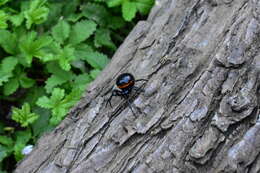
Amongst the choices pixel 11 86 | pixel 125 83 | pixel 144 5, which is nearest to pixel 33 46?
pixel 11 86

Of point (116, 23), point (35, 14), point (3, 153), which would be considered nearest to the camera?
point (3, 153)

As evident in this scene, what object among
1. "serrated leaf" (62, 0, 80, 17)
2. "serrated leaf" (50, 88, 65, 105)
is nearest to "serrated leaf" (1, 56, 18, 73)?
"serrated leaf" (50, 88, 65, 105)

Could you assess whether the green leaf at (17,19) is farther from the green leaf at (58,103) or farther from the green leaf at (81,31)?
the green leaf at (58,103)

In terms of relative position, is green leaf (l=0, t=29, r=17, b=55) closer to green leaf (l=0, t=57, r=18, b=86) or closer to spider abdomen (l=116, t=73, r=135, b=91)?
green leaf (l=0, t=57, r=18, b=86)

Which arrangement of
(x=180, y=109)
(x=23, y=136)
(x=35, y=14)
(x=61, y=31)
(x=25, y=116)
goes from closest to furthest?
(x=180, y=109)
(x=25, y=116)
(x=23, y=136)
(x=35, y=14)
(x=61, y=31)

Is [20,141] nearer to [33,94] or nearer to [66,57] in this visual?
[33,94]

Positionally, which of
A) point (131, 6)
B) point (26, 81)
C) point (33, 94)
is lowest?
point (33, 94)
